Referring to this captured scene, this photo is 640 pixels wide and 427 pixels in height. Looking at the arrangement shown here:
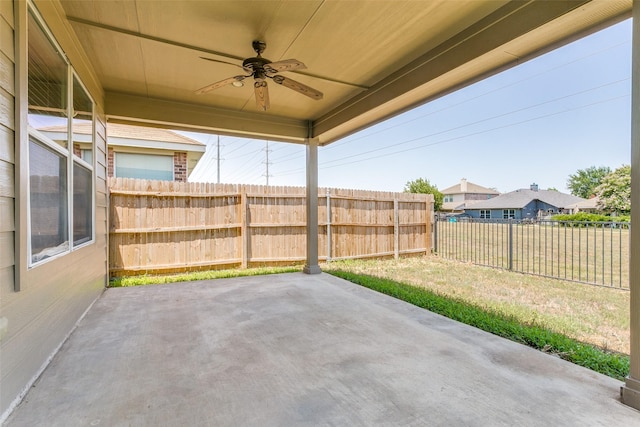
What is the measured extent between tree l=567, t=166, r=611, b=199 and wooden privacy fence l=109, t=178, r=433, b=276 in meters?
41.4

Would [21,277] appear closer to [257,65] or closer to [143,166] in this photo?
[257,65]

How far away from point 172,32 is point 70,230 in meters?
2.06

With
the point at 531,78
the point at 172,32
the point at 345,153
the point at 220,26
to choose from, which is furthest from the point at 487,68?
the point at 345,153

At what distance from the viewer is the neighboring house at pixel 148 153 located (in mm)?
7109

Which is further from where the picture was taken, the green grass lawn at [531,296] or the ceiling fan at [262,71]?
the green grass lawn at [531,296]

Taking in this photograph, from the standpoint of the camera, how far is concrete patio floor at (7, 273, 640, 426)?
1698mm

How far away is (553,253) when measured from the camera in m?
7.79

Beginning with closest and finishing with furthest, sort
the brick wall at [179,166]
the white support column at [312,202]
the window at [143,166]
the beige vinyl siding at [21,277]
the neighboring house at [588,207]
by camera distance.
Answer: the beige vinyl siding at [21,277] → the white support column at [312,202] → the window at [143,166] → the brick wall at [179,166] → the neighboring house at [588,207]

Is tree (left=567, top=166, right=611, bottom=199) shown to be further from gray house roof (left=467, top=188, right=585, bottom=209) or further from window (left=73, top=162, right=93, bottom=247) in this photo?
window (left=73, top=162, right=93, bottom=247)

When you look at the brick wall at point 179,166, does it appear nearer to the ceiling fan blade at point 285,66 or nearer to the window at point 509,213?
the ceiling fan blade at point 285,66

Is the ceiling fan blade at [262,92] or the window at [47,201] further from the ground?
the ceiling fan blade at [262,92]

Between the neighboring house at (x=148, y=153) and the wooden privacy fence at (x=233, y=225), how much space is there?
2.02 m

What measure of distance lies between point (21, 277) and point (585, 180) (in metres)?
50.7

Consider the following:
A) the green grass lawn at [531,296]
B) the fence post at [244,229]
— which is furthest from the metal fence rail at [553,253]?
the fence post at [244,229]
